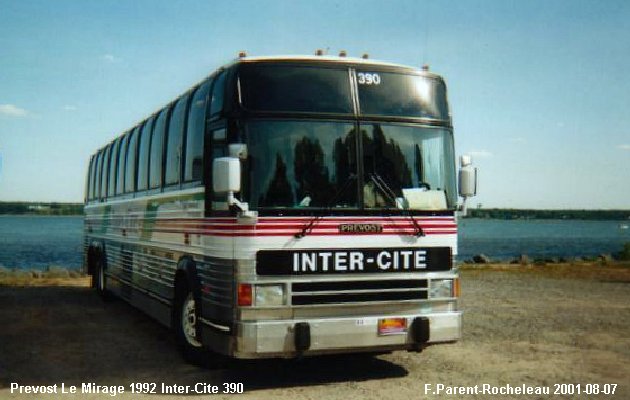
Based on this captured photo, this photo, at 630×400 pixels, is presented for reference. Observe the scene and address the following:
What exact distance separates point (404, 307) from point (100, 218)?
10.9 metres

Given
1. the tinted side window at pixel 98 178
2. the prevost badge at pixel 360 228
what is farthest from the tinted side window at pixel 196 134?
the tinted side window at pixel 98 178

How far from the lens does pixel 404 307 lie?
27.2 feet

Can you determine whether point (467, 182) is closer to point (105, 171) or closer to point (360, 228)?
point (360, 228)

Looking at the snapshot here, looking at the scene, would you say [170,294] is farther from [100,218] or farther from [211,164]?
[100,218]

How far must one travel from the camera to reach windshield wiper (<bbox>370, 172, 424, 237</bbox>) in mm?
8266

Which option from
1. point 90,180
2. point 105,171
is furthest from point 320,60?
point 90,180

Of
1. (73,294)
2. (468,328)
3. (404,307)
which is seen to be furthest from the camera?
(73,294)

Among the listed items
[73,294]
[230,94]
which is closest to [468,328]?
[230,94]

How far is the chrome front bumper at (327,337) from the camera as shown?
7.68 meters

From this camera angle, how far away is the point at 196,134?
9250mm

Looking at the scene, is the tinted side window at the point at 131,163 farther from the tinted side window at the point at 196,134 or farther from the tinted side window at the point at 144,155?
the tinted side window at the point at 196,134

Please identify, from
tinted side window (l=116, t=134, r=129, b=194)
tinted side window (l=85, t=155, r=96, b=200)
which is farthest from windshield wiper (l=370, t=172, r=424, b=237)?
tinted side window (l=85, t=155, r=96, b=200)

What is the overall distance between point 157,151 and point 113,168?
4.70 meters

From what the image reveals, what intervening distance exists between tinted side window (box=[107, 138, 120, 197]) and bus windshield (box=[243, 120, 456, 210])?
333 inches
